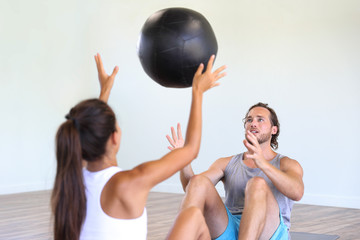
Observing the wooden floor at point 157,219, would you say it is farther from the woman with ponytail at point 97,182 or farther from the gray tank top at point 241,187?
the woman with ponytail at point 97,182

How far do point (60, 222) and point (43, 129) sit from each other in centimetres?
505

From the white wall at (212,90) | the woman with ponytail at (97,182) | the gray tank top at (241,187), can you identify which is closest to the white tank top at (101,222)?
the woman with ponytail at (97,182)

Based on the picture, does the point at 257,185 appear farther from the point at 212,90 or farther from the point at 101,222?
the point at 212,90

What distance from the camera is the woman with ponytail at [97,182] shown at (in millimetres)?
1408

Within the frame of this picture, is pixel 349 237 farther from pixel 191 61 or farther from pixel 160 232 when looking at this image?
pixel 191 61

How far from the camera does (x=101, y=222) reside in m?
1.42

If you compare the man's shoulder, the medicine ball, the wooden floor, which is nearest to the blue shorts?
the man's shoulder

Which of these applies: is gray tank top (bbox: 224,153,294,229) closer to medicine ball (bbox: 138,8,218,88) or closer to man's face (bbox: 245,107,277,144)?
man's face (bbox: 245,107,277,144)

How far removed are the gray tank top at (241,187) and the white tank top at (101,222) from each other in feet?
3.66

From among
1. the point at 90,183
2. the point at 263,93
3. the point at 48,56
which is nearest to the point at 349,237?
the point at 263,93

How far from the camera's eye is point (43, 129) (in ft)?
20.7

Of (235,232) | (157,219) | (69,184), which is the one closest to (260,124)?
(235,232)

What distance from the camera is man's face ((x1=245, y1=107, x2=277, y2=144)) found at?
8.70ft

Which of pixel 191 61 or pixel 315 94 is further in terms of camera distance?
pixel 315 94
